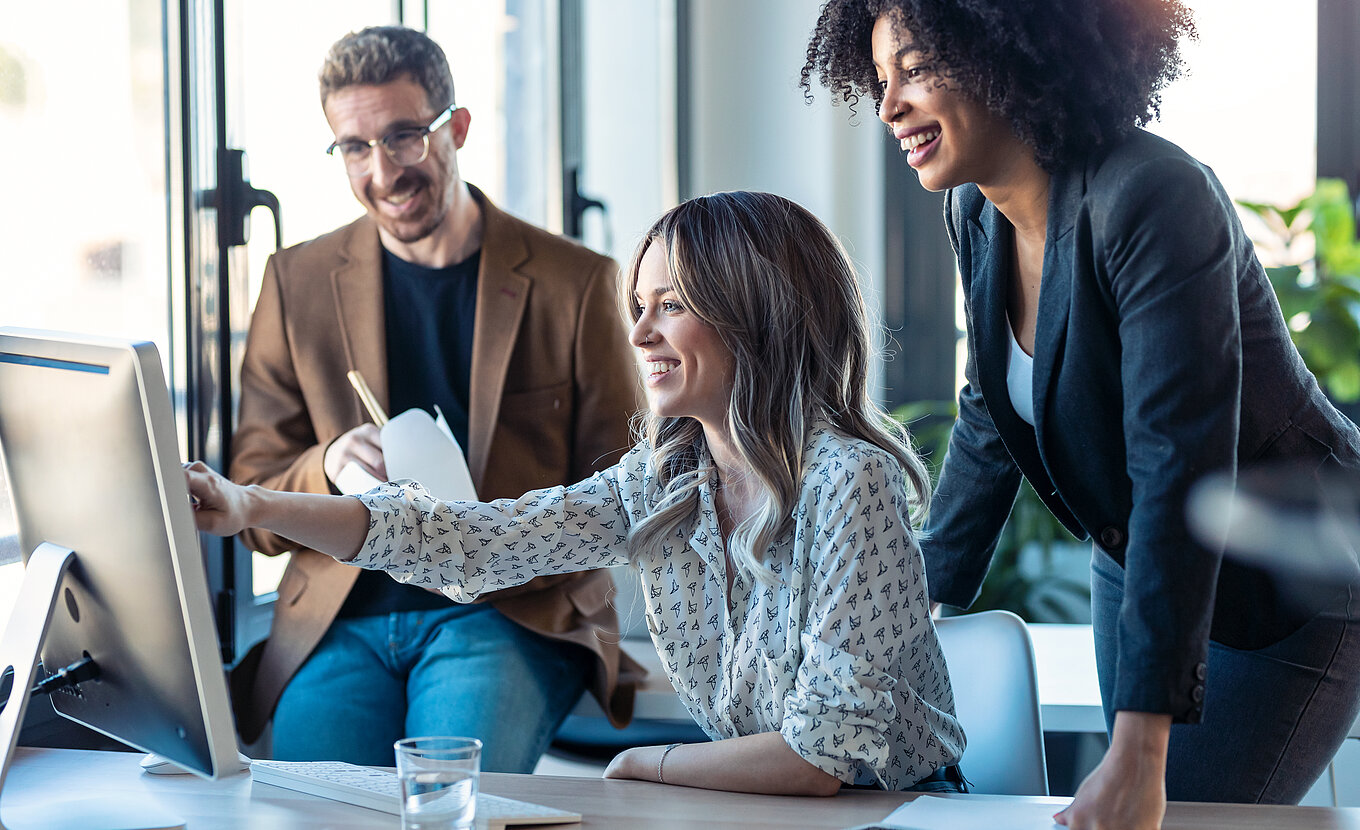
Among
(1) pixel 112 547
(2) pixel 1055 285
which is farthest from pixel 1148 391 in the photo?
(1) pixel 112 547

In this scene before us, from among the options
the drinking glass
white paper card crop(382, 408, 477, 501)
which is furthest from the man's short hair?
the drinking glass

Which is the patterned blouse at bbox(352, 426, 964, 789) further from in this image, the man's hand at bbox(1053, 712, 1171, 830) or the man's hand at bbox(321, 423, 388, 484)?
the man's hand at bbox(321, 423, 388, 484)

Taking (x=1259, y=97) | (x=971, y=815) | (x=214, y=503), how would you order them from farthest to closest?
Answer: (x=1259, y=97)
(x=214, y=503)
(x=971, y=815)

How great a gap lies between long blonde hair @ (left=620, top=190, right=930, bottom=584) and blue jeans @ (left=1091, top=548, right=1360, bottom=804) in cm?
40

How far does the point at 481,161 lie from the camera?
A: 3240 millimetres

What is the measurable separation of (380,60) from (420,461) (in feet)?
2.32

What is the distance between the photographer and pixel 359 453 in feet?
6.13

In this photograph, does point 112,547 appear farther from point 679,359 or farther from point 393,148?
point 393,148

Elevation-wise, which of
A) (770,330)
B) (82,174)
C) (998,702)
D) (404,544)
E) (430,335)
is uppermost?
(82,174)

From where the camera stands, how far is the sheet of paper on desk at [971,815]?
102cm

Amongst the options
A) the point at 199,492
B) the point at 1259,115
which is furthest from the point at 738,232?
the point at 1259,115

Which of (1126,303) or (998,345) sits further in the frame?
(998,345)

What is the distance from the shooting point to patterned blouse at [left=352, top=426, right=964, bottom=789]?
118 centimetres

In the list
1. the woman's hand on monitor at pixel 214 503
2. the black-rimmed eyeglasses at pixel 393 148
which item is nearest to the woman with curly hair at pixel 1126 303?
the woman's hand on monitor at pixel 214 503
